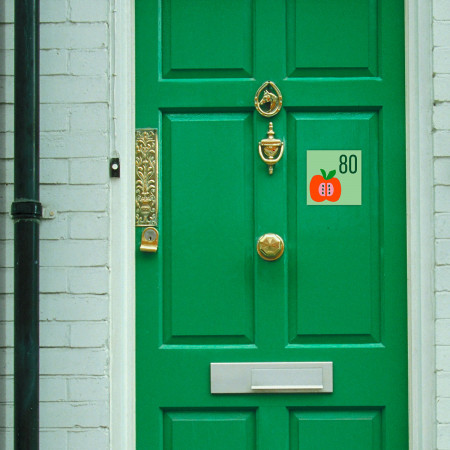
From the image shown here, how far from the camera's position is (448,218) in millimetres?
2957

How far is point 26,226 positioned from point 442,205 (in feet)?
5.34

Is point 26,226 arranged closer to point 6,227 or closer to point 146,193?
point 6,227

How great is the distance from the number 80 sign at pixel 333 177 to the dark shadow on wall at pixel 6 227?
123 cm

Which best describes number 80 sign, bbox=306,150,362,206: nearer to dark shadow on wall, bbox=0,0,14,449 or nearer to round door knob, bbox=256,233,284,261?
round door knob, bbox=256,233,284,261

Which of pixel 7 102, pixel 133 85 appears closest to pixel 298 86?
pixel 133 85

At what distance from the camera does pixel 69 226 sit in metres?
2.99

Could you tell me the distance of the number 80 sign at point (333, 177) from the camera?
3.12 meters

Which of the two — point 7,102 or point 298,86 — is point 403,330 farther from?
point 7,102

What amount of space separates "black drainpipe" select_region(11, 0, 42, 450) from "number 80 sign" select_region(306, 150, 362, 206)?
1.11m

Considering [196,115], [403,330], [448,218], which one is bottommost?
[403,330]

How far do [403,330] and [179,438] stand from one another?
40.5 inches

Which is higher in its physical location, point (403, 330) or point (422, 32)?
point (422, 32)

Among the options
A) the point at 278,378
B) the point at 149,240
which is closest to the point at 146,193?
the point at 149,240

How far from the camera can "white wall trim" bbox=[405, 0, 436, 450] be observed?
2980 mm
